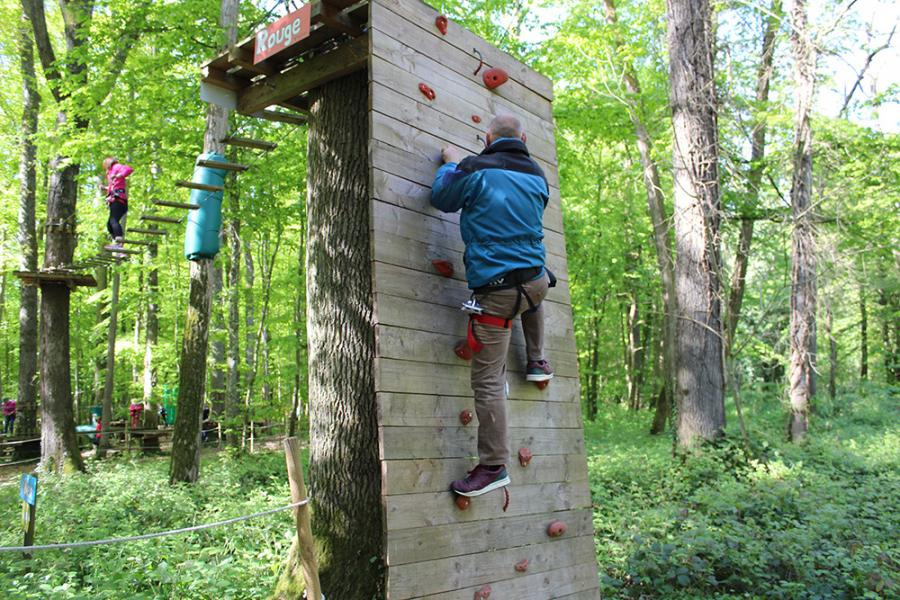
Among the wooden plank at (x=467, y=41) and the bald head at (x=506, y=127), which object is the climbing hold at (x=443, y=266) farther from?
the wooden plank at (x=467, y=41)

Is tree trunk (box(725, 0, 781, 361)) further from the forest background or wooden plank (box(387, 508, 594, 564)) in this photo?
wooden plank (box(387, 508, 594, 564))

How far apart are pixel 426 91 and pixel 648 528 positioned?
444 cm

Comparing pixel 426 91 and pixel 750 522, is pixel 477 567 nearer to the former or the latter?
pixel 426 91

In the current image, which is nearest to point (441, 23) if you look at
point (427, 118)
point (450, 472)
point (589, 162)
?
point (427, 118)

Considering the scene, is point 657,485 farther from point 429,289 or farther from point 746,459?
point 429,289

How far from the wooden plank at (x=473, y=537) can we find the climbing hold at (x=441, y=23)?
3109mm

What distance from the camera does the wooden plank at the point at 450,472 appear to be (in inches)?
123

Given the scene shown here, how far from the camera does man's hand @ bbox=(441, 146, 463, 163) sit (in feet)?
12.7

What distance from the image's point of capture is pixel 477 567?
3.42 m

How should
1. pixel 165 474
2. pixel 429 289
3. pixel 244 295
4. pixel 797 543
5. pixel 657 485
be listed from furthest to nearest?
pixel 244 295
pixel 165 474
pixel 657 485
pixel 797 543
pixel 429 289

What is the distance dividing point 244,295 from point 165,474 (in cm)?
927

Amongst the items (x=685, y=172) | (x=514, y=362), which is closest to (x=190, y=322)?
(x=514, y=362)

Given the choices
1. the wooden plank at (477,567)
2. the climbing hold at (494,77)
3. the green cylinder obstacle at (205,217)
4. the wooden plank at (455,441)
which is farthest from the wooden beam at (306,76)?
the green cylinder obstacle at (205,217)

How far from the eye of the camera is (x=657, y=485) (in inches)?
306
